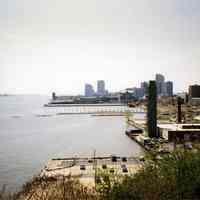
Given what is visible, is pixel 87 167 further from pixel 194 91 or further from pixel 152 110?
pixel 194 91

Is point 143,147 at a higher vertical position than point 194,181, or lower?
lower

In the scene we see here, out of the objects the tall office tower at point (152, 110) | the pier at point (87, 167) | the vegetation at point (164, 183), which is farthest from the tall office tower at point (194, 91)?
the vegetation at point (164, 183)

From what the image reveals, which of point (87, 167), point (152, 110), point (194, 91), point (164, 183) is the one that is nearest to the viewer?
point (164, 183)

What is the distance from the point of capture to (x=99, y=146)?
34875 mm

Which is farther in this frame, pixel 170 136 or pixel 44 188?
pixel 170 136

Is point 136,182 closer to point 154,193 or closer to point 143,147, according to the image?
point 154,193

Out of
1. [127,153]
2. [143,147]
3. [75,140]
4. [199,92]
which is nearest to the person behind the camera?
[127,153]

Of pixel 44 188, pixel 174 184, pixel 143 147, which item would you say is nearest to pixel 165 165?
pixel 174 184

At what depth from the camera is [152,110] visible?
35969mm

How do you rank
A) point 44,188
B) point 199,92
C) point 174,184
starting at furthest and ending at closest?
1. point 199,92
2. point 44,188
3. point 174,184

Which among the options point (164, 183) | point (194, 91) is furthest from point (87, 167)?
point (194, 91)

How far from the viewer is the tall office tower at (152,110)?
1379 inches

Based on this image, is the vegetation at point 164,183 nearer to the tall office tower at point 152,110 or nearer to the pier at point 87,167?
the pier at point 87,167

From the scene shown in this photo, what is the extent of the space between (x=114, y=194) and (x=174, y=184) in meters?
1.74
